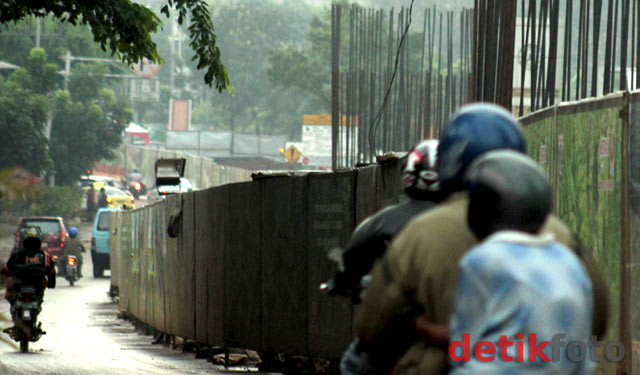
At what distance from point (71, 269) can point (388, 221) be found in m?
29.8

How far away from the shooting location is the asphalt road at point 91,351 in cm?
1365

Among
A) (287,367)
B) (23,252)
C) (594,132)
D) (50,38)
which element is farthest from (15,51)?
(594,132)

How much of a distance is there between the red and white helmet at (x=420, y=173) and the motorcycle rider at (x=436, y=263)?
1.05 meters

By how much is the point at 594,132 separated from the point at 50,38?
191ft

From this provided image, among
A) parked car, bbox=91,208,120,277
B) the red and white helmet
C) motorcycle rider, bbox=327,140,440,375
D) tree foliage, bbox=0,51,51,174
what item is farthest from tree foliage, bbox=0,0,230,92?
tree foliage, bbox=0,51,51,174

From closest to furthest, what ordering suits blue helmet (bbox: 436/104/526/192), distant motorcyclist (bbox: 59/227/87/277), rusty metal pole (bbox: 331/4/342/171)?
blue helmet (bbox: 436/104/526/192)
rusty metal pole (bbox: 331/4/342/171)
distant motorcyclist (bbox: 59/227/87/277)

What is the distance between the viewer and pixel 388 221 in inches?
186

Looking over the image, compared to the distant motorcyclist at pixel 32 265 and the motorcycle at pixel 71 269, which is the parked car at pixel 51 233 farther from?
the distant motorcyclist at pixel 32 265

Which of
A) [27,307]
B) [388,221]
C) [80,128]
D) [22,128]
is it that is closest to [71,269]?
[22,128]

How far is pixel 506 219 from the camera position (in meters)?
2.93

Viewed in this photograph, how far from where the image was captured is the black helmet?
2.91 m

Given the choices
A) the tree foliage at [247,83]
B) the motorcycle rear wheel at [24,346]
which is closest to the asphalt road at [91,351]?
the motorcycle rear wheel at [24,346]

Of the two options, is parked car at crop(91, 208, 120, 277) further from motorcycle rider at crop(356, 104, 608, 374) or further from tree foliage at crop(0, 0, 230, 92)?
motorcycle rider at crop(356, 104, 608, 374)

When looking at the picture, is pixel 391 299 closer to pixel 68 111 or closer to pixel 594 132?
pixel 594 132
